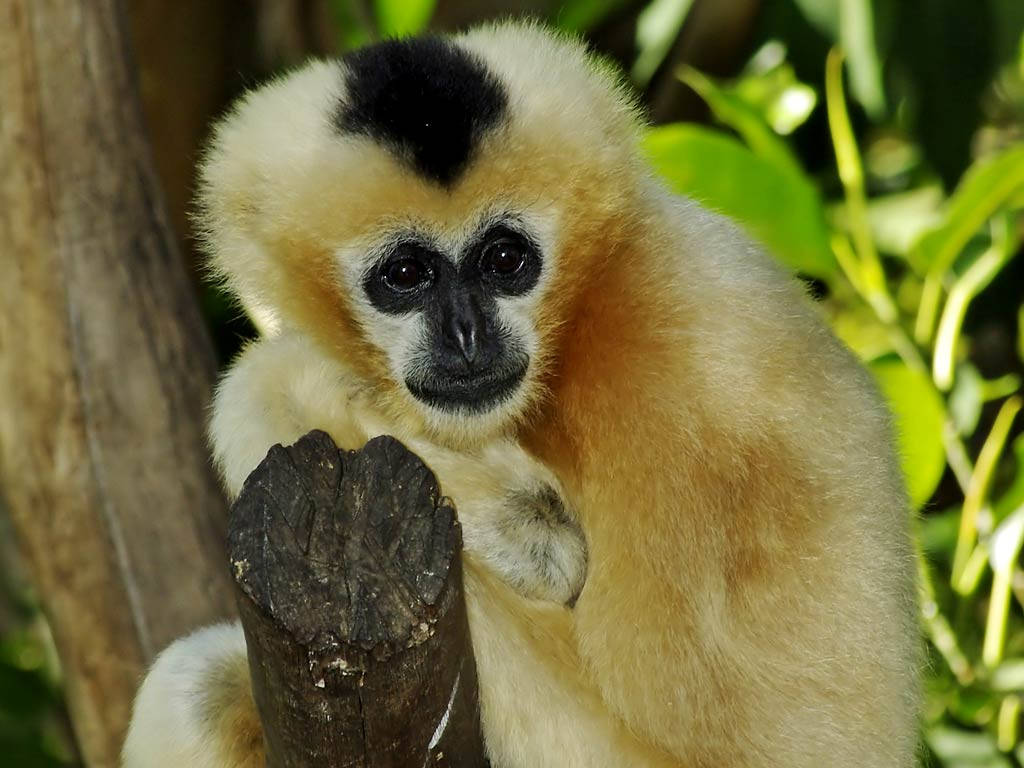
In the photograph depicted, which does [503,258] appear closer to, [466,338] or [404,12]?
[466,338]

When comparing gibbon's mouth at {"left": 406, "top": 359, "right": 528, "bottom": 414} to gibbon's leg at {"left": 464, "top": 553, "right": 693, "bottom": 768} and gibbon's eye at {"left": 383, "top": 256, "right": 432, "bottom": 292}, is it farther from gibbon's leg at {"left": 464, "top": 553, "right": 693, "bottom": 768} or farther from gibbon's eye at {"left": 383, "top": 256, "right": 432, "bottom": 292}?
gibbon's leg at {"left": 464, "top": 553, "right": 693, "bottom": 768}

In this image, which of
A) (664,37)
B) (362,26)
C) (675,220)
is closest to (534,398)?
(675,220)

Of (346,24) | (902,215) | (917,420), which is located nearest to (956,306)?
(917,420)

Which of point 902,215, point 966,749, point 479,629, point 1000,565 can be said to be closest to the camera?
point 479,629

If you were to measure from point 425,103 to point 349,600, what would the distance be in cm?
129

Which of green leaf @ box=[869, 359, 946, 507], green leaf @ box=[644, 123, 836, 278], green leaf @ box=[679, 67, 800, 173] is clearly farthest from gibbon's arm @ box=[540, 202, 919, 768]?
green leaf @ box=[679, 67, 800, 173]

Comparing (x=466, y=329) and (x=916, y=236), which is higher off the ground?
(x=466, y=329)

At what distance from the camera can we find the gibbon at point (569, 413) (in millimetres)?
2592

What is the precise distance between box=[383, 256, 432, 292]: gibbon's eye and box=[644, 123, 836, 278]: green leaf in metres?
0.99

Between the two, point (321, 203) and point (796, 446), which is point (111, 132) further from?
point (796, 446)

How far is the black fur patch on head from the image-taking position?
2795mm

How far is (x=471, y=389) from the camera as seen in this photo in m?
2.96

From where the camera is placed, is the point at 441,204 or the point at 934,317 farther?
the point at 934,317

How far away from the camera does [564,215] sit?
2.90 m
